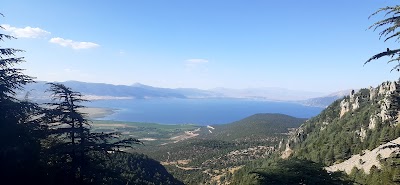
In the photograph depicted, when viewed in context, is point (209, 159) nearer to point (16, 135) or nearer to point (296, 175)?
point (296, 175)

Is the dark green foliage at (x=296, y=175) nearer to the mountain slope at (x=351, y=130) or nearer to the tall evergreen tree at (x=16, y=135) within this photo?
the tall evergreen tree at (x=16, y=135)

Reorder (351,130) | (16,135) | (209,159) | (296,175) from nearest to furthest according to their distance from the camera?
(16,135)
(296,175)
(351,130)
(209,159)

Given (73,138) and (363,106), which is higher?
(73,138)

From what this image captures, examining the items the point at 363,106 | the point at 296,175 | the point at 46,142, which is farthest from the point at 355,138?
the point at 46,142

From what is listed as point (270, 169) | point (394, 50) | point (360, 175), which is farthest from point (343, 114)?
point (394, 50)

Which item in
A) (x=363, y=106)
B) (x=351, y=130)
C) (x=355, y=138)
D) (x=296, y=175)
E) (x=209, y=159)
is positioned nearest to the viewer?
(x=296, y=175)

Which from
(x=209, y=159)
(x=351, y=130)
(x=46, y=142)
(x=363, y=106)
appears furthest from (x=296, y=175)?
(x=209, y=159)

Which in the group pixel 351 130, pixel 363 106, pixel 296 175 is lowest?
pixel 351 130

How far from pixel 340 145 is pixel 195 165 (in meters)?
73.2

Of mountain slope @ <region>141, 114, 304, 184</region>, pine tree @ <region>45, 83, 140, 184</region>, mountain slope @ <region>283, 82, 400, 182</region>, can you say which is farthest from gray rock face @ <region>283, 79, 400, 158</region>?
pine tree @ <region>45, 83, 140, 184</region>

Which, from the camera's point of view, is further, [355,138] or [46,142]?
[355,138]

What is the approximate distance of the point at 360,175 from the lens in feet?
201

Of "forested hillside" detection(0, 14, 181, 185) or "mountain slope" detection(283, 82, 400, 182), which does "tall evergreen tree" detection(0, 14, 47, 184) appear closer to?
"forested hillside" detection(0, 14, 181, 185)

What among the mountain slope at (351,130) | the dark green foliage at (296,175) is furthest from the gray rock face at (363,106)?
the dark green foliage at (296,175)
